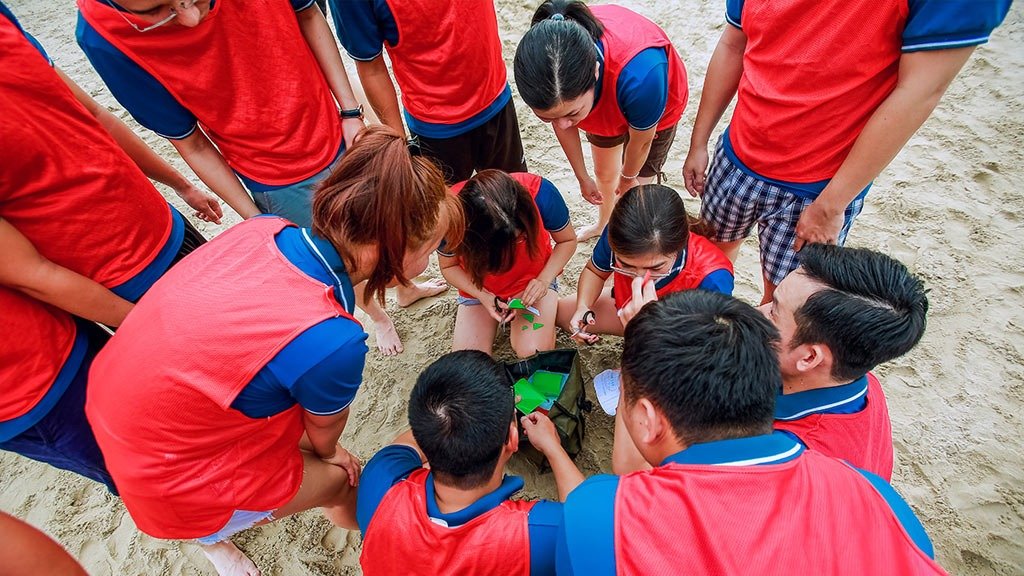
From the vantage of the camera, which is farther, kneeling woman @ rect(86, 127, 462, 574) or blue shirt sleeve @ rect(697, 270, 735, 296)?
blue shirt sleeve @ rect(697, 270, 735, 296)

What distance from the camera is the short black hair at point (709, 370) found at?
1259mm

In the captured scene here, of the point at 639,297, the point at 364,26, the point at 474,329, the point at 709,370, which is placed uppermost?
the point at 364,26

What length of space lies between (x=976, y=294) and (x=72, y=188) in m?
4.12

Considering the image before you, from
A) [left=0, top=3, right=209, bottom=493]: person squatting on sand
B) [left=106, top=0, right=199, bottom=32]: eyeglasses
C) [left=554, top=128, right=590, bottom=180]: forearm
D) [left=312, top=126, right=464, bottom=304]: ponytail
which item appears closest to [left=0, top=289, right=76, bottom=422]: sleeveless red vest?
[left=0, top=3, right=209, bottom=493]: person squatting on sand

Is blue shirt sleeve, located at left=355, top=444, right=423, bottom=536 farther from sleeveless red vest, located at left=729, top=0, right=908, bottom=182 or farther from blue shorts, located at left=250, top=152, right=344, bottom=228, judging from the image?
sleeveless red vest, located at left=729, top=0, right=908, bottom=182

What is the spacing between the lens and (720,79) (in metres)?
2.39

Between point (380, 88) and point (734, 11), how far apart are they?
1.71 metres

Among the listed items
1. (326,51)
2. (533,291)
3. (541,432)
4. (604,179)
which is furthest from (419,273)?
(604,179)

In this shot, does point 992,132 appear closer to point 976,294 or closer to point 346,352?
point 976,294

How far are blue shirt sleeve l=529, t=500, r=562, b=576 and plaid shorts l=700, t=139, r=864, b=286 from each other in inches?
59.4

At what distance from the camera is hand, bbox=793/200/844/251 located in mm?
1933

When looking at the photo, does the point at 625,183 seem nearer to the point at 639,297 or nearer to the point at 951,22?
the point at 639,297

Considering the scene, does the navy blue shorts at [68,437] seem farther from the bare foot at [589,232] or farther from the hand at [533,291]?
the bare foot at [589,232]

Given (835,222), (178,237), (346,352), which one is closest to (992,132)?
(835,222)
